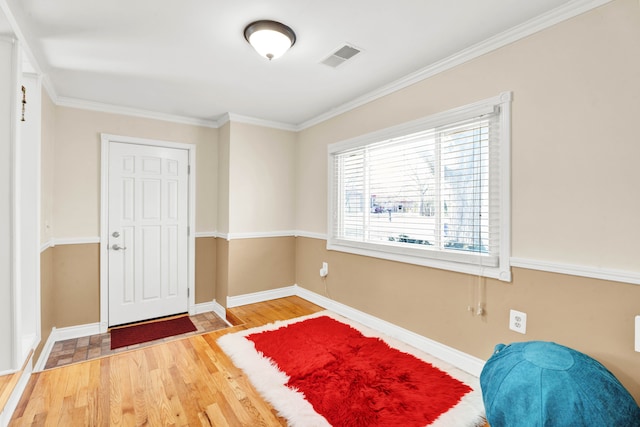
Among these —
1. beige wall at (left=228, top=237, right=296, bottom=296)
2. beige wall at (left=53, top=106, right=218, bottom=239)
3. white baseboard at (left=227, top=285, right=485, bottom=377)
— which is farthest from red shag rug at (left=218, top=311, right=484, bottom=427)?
beige wall at (left=53, top=106, right=218, bottom=239)

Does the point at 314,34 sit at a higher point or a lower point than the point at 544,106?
higher

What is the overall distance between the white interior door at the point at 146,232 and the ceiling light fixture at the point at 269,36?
91.7 inches

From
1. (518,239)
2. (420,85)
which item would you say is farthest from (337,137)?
(518,239)

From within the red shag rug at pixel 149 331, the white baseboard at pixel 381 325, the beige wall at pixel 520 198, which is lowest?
the red shag rug at pixel 149 331

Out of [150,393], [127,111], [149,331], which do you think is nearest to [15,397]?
[150,393]

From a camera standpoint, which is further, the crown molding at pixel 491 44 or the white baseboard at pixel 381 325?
the white baseboard at pixel 381 325

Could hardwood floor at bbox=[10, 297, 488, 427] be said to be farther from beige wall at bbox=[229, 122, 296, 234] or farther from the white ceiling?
the white ceiling

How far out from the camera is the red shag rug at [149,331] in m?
3.31

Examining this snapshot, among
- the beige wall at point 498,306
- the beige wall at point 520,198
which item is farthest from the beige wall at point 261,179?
the beige wall at point 498,306

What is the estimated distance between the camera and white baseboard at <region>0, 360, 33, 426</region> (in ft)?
5.73

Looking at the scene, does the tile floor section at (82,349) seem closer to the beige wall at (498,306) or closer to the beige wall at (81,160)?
the beige wall at (81,160)

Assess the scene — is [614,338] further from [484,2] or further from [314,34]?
[314,34]

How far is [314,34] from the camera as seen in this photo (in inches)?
82.3

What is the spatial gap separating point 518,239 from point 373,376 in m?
1.33
